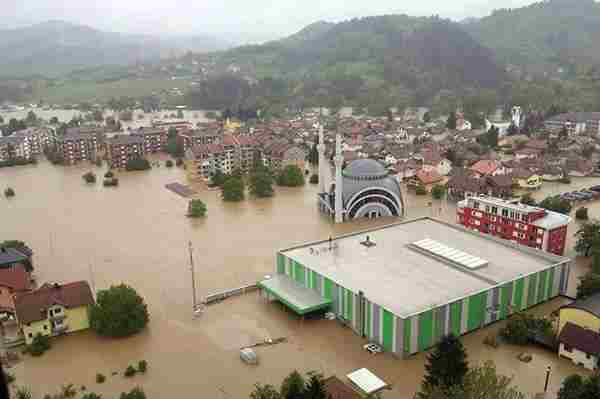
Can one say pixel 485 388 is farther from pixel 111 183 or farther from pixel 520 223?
pixel 111 183

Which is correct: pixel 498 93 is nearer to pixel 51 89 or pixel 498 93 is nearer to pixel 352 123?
pixel 352 123

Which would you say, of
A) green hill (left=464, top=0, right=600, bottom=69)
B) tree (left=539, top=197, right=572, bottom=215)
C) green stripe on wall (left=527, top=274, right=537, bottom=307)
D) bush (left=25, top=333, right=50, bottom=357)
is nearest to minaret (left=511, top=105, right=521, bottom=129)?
tree (left=539, top=197, right=572, bottom=215)

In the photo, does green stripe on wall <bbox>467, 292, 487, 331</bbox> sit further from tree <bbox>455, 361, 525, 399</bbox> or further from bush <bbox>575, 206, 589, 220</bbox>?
bush <bbox>575, 206, 589, 220</bbox>

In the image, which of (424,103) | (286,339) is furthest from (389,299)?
(424,103)

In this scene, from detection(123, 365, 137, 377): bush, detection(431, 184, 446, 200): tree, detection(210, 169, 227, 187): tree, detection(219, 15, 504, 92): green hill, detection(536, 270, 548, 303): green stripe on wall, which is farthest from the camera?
detection(219, 15, 504, 92): green hill

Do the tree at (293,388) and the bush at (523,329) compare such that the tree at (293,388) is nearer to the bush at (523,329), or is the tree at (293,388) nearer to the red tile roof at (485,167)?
the bush at (523,329)

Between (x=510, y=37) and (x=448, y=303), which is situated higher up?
(x=510, y=37)
